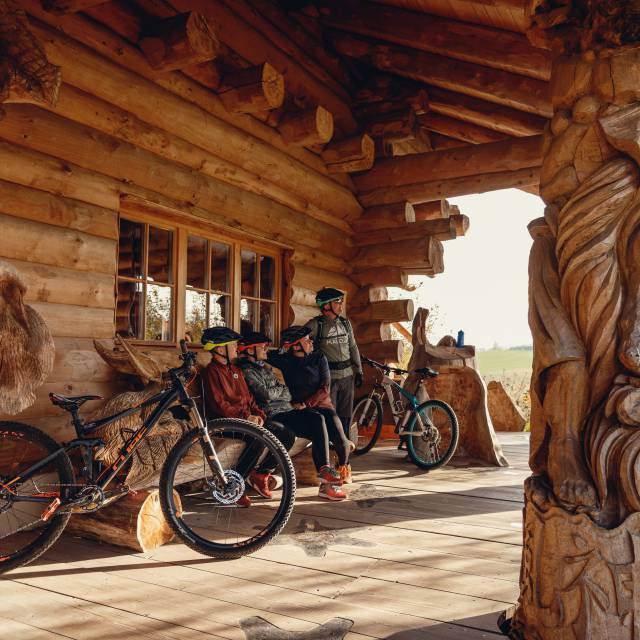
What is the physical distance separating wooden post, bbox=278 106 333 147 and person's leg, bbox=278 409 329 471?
2.63 metres

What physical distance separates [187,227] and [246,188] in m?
0.83

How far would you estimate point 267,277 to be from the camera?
6.80 meters

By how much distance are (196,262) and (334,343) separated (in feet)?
4.88

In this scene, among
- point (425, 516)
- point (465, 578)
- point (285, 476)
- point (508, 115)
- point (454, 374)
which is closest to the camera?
point (465, 578)

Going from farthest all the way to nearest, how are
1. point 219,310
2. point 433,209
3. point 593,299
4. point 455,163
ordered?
point 433,209 < point 455,163 < point 219,310 < point 593,299

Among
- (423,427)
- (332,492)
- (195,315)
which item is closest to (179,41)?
(195,315)

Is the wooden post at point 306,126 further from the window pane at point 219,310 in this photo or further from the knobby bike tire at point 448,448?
the knobby bike tire at point 448,448

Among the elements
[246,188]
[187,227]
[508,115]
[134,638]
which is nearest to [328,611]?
[134,638]

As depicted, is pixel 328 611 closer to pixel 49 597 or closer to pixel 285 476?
pixel 285 476

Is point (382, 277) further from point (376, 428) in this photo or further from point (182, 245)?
point (182, 245)

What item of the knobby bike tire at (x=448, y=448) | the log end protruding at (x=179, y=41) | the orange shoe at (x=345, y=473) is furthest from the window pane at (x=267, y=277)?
the log end protruding at (x=179, y=41)

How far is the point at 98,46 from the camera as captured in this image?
4.33 m

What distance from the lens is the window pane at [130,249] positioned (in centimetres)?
497

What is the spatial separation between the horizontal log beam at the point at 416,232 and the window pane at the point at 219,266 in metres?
A: 2.60
